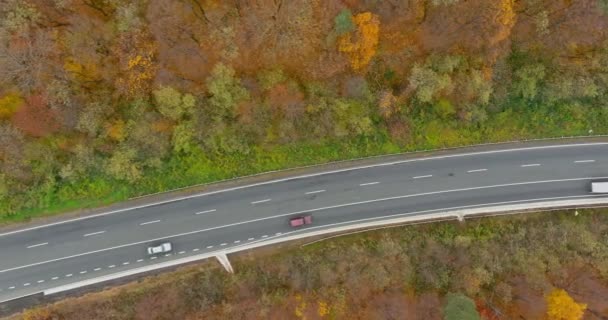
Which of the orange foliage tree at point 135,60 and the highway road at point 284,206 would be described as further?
the highway road at point 284,206

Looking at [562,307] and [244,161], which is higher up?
[244,161]

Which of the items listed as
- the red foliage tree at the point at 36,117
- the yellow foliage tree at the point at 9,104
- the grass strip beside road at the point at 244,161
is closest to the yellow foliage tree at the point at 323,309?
the grass strip beside road at the point at 244,161

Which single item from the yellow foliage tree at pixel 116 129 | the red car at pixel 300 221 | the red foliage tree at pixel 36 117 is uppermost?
the red foliage tree at pixel 36 117

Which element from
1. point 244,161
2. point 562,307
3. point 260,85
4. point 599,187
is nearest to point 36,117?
point 244,161

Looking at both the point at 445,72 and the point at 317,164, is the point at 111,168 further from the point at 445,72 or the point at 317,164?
the point at 445,72

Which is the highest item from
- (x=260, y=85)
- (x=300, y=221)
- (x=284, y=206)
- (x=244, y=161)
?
Result: (x=260, y=85)

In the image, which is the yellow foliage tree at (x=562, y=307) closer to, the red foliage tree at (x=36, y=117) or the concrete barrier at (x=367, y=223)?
the concrete barrier at (x=367, y=223)

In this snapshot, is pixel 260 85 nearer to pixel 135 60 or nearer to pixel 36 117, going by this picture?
pixel 135 60
